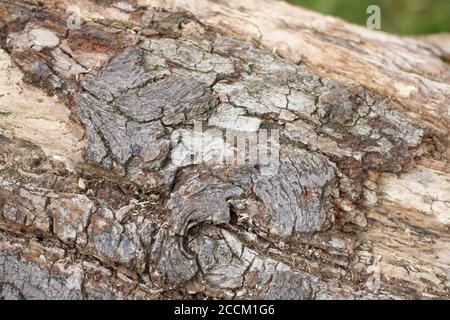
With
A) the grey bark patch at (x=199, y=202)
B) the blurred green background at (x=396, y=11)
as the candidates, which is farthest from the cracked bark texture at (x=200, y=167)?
the blurred green background at (x=396, y=11)

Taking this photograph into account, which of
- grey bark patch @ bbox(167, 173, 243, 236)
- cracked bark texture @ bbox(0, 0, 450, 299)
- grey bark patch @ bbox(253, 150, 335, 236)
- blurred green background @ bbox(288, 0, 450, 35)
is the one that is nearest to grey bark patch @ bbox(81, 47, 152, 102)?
cracked bark texture @ bbox(0, 0, 450, 299)

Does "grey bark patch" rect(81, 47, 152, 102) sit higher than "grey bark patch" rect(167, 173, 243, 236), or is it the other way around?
"grey bark patch" rect(81, 47, 152, 102)

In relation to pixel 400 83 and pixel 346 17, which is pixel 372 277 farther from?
pixel 346 17

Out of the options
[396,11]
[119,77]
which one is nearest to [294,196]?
[119,77]

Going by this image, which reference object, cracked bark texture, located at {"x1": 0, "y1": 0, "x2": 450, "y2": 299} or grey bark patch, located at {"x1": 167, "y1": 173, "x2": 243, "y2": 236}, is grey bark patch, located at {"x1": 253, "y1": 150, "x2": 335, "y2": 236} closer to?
cracked bark texture, located at {"x1": 0, "y1": 0, "x2": 450, "y2": 299}

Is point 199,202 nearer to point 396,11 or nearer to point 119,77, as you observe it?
point 119,77

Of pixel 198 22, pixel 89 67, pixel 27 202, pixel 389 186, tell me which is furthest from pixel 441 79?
pixel 27 202

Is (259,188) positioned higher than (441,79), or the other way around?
(441,79)
